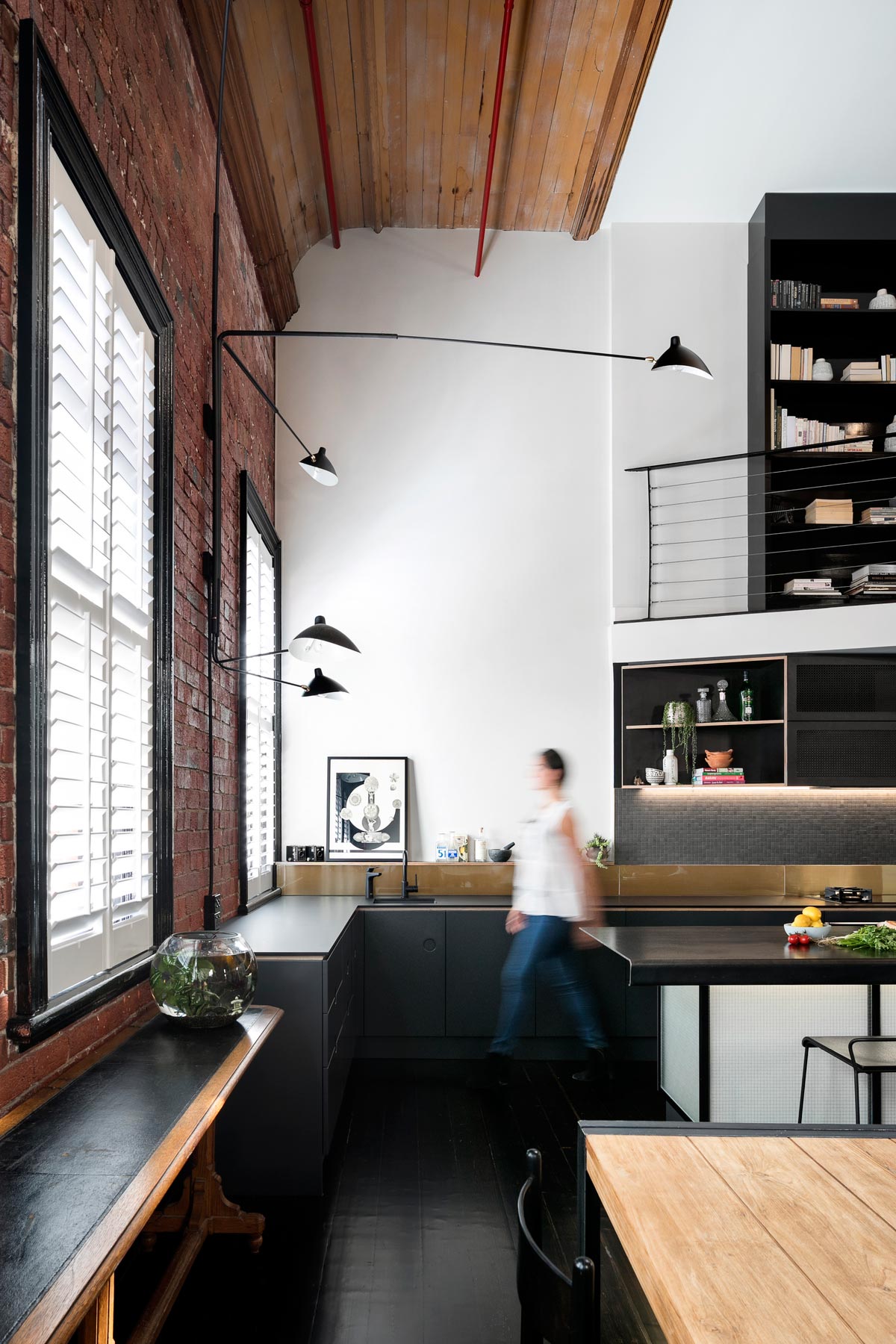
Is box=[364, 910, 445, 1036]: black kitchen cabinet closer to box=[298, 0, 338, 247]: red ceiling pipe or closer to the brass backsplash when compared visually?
the brass backsplash

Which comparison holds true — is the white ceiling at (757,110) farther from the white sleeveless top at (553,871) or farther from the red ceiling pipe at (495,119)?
the white sleeveless top at (553,871)

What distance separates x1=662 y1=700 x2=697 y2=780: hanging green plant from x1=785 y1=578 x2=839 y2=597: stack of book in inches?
35.1

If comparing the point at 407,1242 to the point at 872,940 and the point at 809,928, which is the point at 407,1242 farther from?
the point at 872,940

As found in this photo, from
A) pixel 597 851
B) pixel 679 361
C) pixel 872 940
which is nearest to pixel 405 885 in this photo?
pixel 597 851

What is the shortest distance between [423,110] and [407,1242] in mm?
4922

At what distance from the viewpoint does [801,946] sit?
158 inches

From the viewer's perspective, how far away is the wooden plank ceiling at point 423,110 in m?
4.13

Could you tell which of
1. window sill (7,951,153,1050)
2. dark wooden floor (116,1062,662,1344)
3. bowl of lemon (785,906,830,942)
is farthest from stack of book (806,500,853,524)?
window sill (7,951,153,1050)

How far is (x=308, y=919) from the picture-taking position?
4570 millimetres

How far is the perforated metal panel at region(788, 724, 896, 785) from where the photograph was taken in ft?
17.9

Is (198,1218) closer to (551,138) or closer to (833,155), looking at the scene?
(551,138)

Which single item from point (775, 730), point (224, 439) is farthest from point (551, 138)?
point (775, 730)

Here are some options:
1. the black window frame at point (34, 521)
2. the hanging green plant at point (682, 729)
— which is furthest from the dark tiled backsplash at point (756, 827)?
the black window frame at point (34, 521)

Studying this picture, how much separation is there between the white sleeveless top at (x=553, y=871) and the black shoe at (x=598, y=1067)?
73cm
